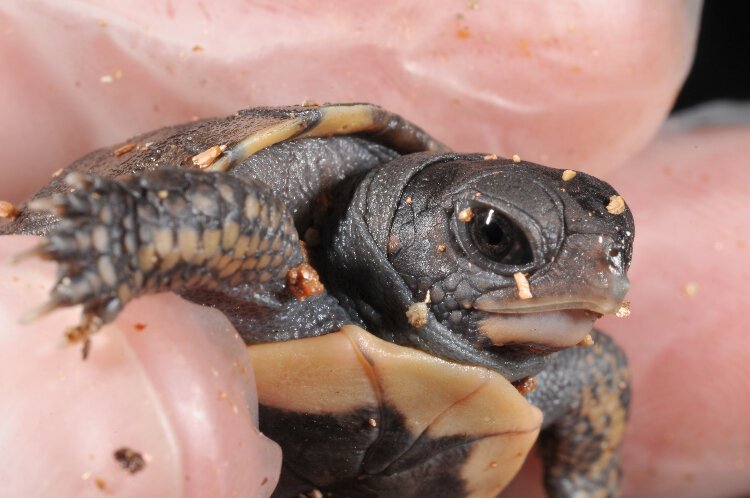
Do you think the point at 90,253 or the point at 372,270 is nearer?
the point at 90,253

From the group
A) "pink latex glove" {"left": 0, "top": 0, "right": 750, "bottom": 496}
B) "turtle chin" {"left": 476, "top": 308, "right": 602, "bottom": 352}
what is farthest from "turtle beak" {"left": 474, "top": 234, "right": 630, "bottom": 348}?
"pink latex glove" {"left": 0, "top": 0, "right": 750, "bottom": 496}

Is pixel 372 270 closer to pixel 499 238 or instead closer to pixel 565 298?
pixel 499 238

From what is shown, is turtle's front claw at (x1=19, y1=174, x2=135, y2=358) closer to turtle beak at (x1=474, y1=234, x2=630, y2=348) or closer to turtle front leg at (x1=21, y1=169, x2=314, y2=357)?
Answer: turtle front leg at (x1=21, y1=169, x2=314, y2=357)

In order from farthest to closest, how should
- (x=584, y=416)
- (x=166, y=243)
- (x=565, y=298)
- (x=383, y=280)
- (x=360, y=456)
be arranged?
(x=584, y=416)
(x=360, y=456)
(x=383, y=280)
(x=565, y=298)
(x=166, y=243)

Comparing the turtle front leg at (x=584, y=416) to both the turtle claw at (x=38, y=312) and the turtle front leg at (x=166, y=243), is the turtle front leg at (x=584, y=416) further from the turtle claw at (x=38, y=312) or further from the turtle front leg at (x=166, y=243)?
the turtle claw at (x=38, y=312)

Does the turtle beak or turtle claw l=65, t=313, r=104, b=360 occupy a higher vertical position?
turtle claw l=65, t=313, r=104, b=360

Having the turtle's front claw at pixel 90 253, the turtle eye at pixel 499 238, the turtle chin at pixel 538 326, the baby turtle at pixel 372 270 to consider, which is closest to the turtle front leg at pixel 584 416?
the baby turtle at pixel 372 270

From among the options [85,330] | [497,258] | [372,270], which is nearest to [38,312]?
[85,330]
